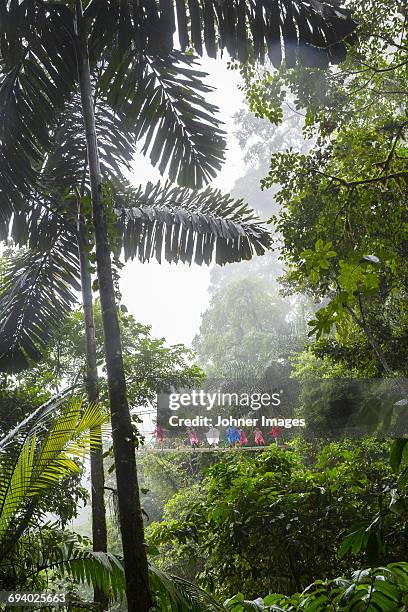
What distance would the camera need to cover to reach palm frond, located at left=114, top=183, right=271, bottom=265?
13.2ft

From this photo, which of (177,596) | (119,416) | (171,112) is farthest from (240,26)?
(177,596)

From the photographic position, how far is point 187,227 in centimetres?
406

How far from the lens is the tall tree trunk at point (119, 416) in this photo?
5.40 ft

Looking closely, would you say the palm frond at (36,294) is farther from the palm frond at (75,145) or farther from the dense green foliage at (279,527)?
the dense green foliage at (279,527)

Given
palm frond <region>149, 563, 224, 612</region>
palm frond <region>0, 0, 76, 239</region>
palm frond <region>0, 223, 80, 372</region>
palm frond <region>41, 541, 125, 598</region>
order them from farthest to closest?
1. palm frond <region>0, 223, 80, 372</region>
2. palm frond <region>0, 0, 76, 239</region>
3. palm frond <region>41, 541, 125, 598</region>
4. palm frond <region>149, 563, 224, 612</region>

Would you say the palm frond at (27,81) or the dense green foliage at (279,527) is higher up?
the palm frond at (27,81)

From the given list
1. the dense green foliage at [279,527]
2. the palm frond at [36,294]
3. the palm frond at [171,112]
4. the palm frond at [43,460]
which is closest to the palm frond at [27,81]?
the palm frond at [171,112]

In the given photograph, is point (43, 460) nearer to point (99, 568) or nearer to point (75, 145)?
point (99, 568)

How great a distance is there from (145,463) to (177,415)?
2557mm

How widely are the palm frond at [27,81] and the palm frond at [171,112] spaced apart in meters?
0.29

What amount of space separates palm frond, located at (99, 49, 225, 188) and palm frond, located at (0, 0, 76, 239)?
293mm

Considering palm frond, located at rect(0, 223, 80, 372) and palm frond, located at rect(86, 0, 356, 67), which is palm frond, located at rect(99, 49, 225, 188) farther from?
palm frond, located at rect(0, 223, 80, 372)

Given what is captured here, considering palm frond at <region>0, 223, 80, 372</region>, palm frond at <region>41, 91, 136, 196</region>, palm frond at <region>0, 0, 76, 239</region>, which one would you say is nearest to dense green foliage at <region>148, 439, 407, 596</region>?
palm frond at <region>0, 223, 80, 372</region>

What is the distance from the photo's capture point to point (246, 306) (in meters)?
21.8
